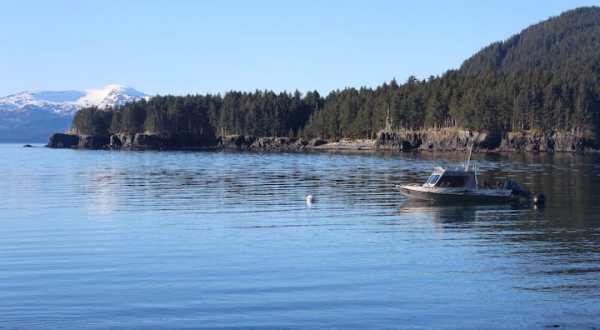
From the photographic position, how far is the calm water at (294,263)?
81.0 feet

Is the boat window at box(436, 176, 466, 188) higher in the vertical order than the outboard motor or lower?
higher

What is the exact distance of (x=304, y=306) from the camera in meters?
25.5

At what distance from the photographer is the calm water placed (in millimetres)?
24688

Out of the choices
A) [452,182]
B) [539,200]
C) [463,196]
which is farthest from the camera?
[452,182]

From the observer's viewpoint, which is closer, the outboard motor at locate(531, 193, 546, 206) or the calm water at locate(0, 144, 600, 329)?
the calm water at locate(0, 144, 600, 329)

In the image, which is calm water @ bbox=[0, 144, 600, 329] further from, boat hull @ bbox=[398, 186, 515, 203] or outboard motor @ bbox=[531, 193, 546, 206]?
boat hull @ bbox=[398, 186, 515, 203]

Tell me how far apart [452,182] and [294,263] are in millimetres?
30341

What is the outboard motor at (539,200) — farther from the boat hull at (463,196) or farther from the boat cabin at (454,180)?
the boat cabin at (454,180)

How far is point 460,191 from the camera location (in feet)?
195

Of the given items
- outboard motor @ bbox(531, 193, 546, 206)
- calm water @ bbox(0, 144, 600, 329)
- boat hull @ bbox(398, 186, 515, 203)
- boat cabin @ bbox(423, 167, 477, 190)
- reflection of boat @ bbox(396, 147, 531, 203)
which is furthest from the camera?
boat cabin @ bbox(423, 167, 477, 190)

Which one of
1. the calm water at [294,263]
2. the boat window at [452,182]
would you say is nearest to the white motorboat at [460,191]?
the boat window at [452,182]

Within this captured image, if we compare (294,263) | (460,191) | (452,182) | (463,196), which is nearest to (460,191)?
(460,191)

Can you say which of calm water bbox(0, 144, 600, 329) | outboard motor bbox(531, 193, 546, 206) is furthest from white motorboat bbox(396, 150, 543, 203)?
outboard motor bbox(531, 193, 546, 206)

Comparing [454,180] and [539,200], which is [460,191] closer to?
[454,180]
